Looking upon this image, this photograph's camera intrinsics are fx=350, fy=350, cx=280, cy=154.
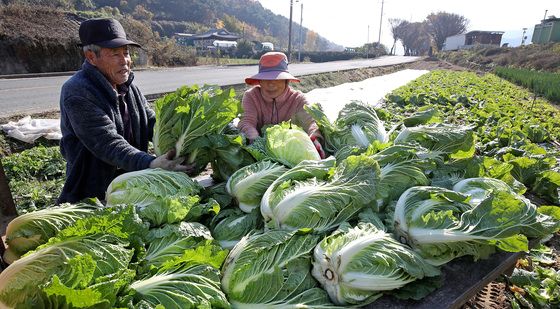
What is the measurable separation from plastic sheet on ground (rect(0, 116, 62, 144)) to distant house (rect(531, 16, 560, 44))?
63124 mm

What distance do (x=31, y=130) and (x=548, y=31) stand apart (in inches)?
2598

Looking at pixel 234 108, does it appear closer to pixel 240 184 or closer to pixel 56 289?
pixel 240 184

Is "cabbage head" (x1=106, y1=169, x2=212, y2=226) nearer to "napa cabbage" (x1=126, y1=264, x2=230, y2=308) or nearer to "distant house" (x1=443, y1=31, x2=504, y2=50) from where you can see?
"napa cabbage" (x1=126, y1=264, x2=230, y2=308)

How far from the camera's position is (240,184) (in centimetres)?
261

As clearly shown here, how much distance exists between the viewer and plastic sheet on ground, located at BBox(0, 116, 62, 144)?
785 centimetres

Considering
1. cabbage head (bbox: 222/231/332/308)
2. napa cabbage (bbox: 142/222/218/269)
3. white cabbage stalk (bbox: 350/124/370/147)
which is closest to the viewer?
cabbage head (bbox: 222/231/332/308)

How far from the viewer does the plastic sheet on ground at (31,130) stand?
25.8ft

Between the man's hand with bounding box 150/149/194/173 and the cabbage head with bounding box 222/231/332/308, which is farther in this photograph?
the man's hand with bounding box 150/149/194/173

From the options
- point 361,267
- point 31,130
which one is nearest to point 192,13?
point 31,130

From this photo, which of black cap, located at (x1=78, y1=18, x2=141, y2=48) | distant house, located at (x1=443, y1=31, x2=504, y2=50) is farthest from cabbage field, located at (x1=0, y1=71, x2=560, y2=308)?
distant house, located at (x1=443, y1=31, x2=504, y2=50)

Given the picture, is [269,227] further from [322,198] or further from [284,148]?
[284,148]

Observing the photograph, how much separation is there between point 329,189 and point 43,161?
649 cm

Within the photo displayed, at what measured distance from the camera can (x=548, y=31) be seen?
5216 cm

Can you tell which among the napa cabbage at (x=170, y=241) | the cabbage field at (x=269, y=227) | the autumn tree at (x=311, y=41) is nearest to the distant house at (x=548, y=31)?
the cabbage field at (x=269, y=227)
